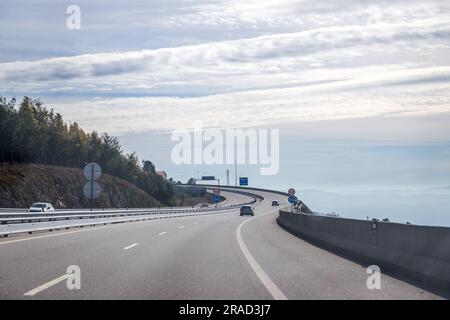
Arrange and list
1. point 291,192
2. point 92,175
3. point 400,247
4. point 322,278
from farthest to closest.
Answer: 1. point 291,192
2. point 92,175
3. point 400,247
4. point 322,278

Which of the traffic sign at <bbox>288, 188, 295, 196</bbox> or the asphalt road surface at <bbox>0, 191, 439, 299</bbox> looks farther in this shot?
the traffic sign at <bbox>288, 188, 295, 196</bbox>

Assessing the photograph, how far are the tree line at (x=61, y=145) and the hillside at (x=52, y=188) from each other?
10.9 feet

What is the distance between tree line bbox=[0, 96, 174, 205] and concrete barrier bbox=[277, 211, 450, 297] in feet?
230

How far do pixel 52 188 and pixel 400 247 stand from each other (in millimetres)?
78159

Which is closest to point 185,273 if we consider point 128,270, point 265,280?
point 128,270

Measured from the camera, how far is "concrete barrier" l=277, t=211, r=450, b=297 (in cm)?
1162

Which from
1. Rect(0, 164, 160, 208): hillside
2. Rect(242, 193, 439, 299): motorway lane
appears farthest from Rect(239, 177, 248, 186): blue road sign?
Rect(242, 193, 439, 299): motorway lane

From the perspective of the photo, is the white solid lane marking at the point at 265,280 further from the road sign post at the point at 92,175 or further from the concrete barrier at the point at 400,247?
the road sign post at the point at 92,175

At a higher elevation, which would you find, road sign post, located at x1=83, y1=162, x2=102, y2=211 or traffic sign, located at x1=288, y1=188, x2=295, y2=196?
road sign post, located at x1=83, y1=162, x2=102, y2=211

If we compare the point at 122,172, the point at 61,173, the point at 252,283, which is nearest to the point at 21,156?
the point at 61,173

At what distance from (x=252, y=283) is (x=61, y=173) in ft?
278

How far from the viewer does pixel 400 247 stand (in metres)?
14.1

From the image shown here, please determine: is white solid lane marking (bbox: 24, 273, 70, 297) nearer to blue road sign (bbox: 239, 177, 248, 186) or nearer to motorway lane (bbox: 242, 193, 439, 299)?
motorway lane (bbox: 242, 193, 439, 299)

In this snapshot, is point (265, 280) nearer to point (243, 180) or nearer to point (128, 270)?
point (128, 270)
